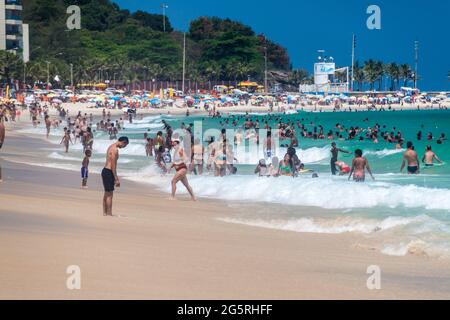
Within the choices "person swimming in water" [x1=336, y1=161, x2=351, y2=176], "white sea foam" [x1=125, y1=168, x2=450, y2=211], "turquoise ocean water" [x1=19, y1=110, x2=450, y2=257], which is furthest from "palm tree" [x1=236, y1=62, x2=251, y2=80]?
"white sea foam" [x1=125, y1=168, x2=450, y2=211]

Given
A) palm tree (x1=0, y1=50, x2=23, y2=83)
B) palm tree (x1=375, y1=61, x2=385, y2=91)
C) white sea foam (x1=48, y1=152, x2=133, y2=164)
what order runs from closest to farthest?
white sea foam (x1=48, y1=152, x2=133, y2=164) < palm tree (x1=0, y1=50, x2=23, y2=83) < palm tree (x1=375, y1=61, x2=385, y2=91)

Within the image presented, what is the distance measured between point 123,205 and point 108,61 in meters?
108

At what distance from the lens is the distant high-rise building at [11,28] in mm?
99688

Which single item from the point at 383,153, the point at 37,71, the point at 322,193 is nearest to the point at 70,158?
the point at 383,153

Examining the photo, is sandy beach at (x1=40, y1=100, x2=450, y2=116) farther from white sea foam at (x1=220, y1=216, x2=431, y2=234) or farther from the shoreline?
white sea foam at (x1=220, y1=216, x2=431, y2=234)

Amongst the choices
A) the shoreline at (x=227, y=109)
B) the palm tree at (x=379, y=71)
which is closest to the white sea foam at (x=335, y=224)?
the shoreline at (x=227, y=109)

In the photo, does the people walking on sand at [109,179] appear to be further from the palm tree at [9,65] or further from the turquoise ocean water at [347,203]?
the palm tree at [9,65]

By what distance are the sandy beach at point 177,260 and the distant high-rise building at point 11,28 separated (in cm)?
8744

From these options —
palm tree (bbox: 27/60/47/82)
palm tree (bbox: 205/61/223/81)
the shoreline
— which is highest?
palm tree (bbox: 205/61/223/81)

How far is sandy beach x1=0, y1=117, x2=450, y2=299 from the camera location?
858 centimetres

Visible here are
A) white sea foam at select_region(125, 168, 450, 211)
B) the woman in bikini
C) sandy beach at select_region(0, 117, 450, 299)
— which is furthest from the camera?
the woman in bikini

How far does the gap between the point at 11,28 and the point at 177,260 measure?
9576 cm

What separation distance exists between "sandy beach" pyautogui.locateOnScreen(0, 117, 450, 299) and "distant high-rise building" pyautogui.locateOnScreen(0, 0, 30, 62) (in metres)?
87.4
